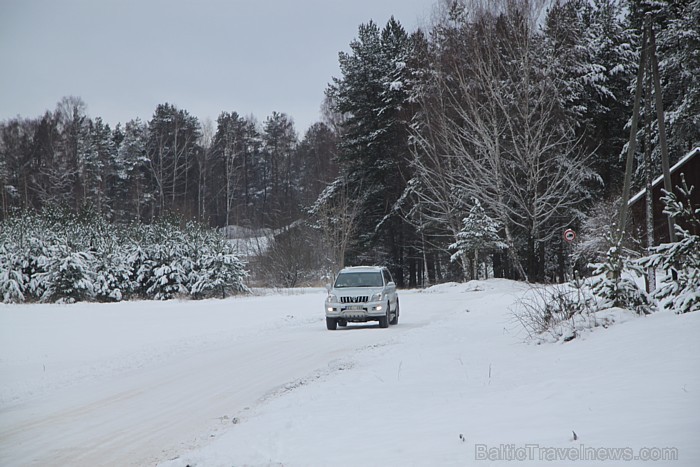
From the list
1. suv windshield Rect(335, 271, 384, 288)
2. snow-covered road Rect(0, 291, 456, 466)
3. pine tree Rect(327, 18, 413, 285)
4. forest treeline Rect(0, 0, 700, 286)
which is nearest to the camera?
snow-covered road Rect(0, 291, 456, 466)

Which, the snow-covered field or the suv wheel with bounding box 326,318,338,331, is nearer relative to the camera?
the snow-covered field

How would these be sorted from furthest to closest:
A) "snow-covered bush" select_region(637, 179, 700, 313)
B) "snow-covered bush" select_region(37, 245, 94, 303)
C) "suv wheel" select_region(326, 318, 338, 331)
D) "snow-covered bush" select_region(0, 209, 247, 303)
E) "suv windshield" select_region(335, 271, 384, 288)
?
1. "snow-covered bush" select_region(0, 209, 247, 303)
2. "snow-covered bush" select_region(37, 245, 94, 303)
3. "suv windshield" select_region(335, 271, 384, 288)
4. "suv wheel" select_region(326, 318, 338, 331)
5. "snow-covered bush" select_region(637, 179, 700, 313)

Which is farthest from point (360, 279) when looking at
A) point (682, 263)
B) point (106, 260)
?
point (106, 260)

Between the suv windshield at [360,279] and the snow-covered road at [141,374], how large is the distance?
58.6 inches

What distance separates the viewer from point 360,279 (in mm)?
20500

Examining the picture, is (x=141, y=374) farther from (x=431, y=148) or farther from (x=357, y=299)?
(x=431, y=148)

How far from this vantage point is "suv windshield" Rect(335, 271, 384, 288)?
20234mm

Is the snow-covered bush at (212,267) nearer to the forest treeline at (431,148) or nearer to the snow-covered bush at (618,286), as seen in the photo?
the forest treeline at (431,148)

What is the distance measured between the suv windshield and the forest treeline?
11.7 metres

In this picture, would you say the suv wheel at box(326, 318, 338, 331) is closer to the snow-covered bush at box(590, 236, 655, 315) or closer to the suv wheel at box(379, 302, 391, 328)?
the suv wheel at box(379, 302, 391, 328)

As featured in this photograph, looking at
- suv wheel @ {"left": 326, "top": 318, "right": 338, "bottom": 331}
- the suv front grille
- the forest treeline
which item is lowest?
suv wheel @ {"left": 326, "top": 318, "right": 338, "bottom": 331}

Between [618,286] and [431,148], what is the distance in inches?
1244

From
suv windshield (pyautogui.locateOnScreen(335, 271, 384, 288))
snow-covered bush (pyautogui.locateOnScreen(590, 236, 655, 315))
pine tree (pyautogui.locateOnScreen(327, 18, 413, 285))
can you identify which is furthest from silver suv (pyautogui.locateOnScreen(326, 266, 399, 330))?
pine tree (pyautogui.locateOnScreen(327, 18, 413, 285))

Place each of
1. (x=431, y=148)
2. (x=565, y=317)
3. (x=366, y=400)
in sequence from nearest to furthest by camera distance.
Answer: (x=366, y=400) < (x=565, y=317) < (x=431, y=148)
